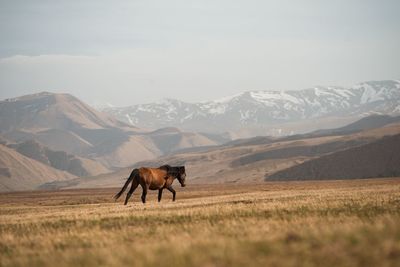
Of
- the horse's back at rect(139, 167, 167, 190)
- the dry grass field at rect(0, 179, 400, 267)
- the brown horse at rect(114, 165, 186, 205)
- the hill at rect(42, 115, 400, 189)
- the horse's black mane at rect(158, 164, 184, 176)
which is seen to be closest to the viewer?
the dry grass field at rect(0, 179, 400, 267)

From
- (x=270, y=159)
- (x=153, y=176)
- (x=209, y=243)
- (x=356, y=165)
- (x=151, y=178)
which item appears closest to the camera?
(x=209, y=243)

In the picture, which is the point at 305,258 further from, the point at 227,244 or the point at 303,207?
the point at 303,207

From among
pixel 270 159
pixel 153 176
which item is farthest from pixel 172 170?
pixel 270 159

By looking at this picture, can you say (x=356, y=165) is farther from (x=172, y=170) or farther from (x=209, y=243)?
(x=209, y=243)

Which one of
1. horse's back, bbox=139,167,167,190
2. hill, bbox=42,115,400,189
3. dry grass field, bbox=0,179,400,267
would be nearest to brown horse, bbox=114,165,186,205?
horse's back, bbox=139,167,167,190

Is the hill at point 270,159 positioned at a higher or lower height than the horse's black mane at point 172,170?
lower

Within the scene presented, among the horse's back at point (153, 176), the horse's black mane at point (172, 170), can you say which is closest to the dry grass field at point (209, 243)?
the horse's back at point (153, 176)

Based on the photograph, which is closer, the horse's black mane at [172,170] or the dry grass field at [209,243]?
the dry grass field at [209,243]

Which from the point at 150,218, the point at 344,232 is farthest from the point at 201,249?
the point at 150,218

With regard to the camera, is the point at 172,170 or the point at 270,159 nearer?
the point at 172,170

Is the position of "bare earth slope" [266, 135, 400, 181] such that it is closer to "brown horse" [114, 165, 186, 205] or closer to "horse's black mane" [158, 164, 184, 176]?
"horse's black mane" [158, 164, 184, 176]

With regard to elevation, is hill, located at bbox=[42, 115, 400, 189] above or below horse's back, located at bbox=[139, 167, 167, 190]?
below

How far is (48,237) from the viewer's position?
45.3ft

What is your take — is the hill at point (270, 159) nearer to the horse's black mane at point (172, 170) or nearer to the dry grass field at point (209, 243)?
the horse's black mane at point (172, 170)
